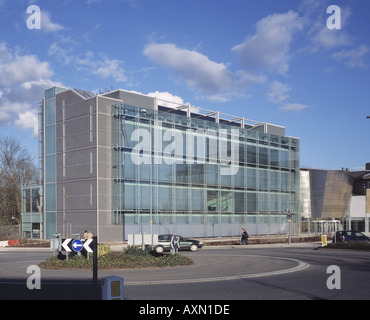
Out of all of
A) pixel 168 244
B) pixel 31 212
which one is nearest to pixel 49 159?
pixel 31 212

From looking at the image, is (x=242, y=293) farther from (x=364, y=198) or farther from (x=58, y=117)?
(x=364, y=198)

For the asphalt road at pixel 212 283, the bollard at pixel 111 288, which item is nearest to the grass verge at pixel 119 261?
the asphalt road at pixel 212 283

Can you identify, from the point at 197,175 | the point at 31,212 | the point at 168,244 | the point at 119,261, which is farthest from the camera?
the point at 31,212

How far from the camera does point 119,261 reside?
68.3 ft

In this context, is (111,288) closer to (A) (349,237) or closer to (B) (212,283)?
(B) (212,283)

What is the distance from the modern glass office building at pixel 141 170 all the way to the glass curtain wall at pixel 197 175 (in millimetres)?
111

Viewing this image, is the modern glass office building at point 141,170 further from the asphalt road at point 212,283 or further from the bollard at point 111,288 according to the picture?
the bollard at point 111,288

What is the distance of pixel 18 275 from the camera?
1819 cm

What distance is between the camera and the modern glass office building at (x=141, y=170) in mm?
49844

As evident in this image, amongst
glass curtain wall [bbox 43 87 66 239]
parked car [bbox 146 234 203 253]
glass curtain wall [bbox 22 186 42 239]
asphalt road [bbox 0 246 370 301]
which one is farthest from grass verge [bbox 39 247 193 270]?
glass curtain wall [bbox 22 186 42 239]

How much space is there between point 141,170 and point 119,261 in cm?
3068

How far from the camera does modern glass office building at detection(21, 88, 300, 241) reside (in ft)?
164

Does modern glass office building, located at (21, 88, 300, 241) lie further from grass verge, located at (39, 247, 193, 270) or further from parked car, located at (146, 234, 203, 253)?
grass verge, located at (39, 247, 193, 270)

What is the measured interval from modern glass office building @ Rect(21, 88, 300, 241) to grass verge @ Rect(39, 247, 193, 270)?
21318mm
